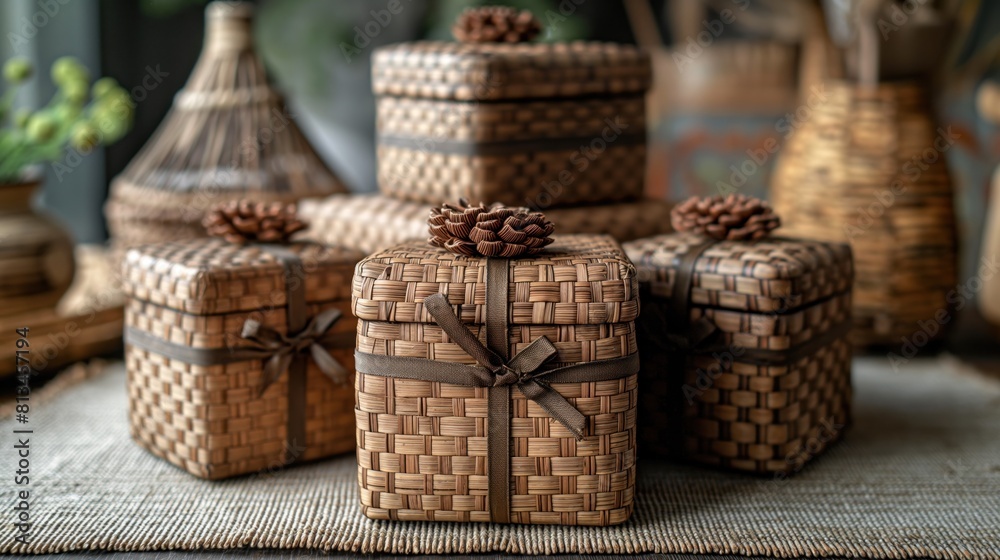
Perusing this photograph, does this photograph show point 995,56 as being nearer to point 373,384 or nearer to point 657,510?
point 657,510

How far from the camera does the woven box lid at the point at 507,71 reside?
1772 millimetres

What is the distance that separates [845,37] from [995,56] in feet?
2.43

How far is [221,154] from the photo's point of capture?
2.32 metres

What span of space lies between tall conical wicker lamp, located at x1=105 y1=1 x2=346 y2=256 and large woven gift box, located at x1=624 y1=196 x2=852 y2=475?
3.22 feet

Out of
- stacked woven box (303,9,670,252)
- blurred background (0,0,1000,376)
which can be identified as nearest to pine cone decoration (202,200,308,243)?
stacked woven box (303,9,670,252)

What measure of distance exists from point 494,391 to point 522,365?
2.1 inches

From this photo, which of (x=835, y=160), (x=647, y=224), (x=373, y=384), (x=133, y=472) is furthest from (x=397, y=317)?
(x=835, y=160)

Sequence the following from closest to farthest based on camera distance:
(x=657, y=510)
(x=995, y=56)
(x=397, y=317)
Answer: (x=397, y=317) < (x=657, y=510) < (x=995, y=56)

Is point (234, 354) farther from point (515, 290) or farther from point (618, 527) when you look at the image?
point (618, 527)

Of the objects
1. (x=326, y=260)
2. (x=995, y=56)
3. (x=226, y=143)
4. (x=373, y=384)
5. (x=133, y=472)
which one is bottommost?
(x=133, y=472)

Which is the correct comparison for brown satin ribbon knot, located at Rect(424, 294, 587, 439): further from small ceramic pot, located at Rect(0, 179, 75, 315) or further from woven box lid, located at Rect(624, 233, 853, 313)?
small ceramic pot, located at Rect(0, 179, 75, 315)

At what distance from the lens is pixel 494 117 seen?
1.79 m

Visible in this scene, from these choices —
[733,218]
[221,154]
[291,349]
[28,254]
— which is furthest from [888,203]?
[28,254]

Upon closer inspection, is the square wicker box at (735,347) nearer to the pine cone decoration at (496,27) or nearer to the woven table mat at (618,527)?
the woven table mat at (618,527)
